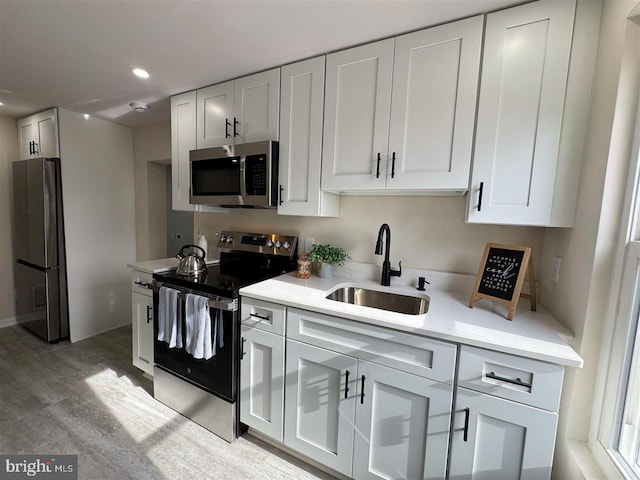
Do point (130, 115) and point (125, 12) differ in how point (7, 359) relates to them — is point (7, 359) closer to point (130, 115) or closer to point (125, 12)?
point (130, 115)

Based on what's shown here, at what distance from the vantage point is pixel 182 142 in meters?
2.20

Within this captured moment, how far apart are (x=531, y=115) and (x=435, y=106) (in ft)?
1.34

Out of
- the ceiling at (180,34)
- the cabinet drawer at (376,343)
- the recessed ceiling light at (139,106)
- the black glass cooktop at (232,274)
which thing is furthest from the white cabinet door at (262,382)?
the recessed ceiling light at (139,106)

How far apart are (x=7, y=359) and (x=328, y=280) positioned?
308 centimetres

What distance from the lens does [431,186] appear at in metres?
1.39

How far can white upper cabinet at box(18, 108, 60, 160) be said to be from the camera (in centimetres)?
265

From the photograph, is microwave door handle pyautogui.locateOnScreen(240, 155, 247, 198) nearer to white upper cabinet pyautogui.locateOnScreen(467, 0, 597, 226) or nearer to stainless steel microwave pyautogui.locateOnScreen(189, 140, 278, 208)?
stainless steel microwave pyautogui.locateOnScreen(189, 140, 278, 208)

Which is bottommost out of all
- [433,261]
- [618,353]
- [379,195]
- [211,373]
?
[211,373]

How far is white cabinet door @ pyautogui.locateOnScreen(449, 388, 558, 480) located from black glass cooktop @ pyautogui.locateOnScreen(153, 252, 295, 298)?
1.24 m

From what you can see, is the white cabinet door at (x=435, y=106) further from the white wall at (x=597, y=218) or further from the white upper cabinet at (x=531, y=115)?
the white wall at (x=597, y=218)

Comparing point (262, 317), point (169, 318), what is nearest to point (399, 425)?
point (262, 317)

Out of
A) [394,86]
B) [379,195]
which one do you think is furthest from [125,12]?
[379,195]

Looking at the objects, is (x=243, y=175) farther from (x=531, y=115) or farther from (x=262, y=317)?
(x=531, y=115)

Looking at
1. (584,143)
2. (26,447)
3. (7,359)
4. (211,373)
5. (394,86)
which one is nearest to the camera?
(584,143)
